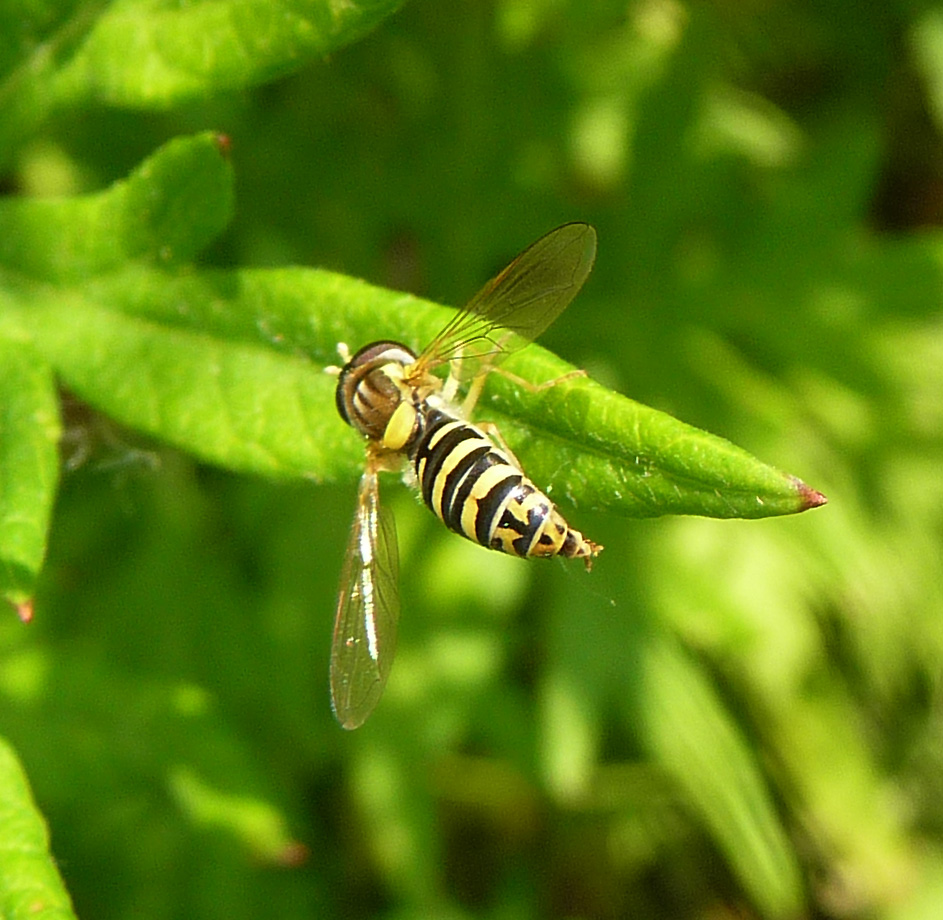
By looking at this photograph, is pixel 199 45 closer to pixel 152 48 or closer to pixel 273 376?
pixel 152 48

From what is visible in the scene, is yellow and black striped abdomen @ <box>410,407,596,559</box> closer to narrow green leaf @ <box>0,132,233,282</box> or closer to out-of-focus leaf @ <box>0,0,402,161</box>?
narrow green leaf @ <box>0,132,233,282</box>

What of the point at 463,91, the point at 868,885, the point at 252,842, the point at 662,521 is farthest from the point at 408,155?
the point at 868,885

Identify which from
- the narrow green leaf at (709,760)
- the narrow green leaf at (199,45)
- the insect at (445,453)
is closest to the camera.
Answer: the narrow green leaf at (199,45)

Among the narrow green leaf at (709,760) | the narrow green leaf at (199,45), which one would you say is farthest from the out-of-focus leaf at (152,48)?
the narrow green leaf at (709,760)

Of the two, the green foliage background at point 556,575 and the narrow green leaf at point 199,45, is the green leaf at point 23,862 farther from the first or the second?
the narrow green leaf at point 199,45

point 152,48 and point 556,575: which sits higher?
point 152,48

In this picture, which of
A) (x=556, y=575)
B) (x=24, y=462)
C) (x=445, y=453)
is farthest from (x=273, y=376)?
(x=556, y=575)

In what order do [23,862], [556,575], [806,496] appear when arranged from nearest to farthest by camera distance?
[806,496] < [23,862] < [556,575]
